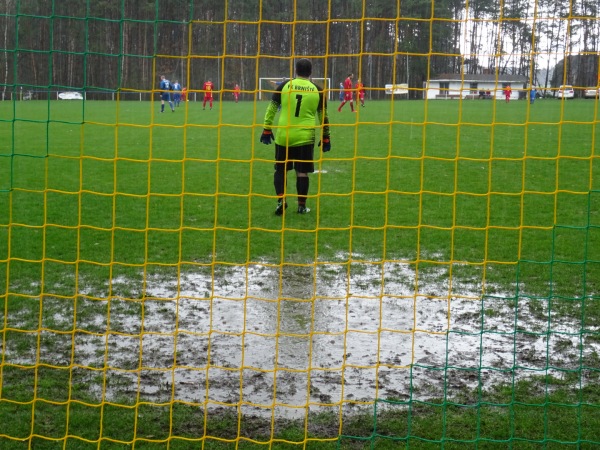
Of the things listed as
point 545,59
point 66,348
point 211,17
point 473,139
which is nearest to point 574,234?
point 545,59

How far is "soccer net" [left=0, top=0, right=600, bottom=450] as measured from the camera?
4.25m

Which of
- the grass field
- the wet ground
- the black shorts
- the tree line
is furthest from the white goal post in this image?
the wet ground

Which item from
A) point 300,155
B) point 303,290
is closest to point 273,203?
point 300,155

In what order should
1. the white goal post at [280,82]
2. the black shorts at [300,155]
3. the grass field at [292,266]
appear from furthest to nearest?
1. the black shorts at [300,155]
2. the white goal post at [280,82]
3. the grass field at [292,266]

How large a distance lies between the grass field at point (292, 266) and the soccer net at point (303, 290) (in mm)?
24

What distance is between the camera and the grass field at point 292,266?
164 inches

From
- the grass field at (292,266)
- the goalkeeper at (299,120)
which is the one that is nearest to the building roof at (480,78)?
the grass field at (292,266)

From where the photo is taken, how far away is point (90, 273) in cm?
687

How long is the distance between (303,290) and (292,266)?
0.75m

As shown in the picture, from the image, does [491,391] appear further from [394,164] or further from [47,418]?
[394,164]

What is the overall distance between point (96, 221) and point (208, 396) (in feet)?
16.5

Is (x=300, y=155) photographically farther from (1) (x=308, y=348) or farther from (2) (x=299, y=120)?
(1) (x=308, y=348)

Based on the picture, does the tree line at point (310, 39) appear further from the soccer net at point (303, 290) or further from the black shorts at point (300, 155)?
the black shorts at point (300, 155)

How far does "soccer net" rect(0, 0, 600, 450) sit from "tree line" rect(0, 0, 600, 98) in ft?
0.17
